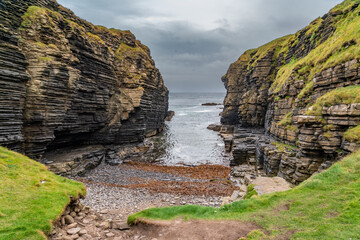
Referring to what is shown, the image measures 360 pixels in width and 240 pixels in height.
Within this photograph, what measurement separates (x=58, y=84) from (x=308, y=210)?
29322mm

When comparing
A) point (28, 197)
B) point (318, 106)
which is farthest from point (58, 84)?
point (318, 106)

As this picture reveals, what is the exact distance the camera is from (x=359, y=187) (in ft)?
34.6

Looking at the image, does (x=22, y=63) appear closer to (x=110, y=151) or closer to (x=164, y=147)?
(x=110, y=151)

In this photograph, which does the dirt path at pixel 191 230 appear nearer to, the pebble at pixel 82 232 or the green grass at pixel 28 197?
the pebble at pixel 82 232

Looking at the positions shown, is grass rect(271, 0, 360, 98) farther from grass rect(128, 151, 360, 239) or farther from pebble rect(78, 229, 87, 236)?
pebble rect(78, 229, 87, 236)

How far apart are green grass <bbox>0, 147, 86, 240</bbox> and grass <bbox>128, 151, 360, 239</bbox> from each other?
14.6 feet

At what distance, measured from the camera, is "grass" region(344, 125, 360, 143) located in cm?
1669

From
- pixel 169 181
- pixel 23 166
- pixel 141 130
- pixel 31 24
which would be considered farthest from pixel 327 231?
pixel 141 130

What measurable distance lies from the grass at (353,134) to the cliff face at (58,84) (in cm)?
3281

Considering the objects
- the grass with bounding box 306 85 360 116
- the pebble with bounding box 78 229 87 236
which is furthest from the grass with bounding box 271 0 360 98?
the pebble with bounding box 78 229 87 236

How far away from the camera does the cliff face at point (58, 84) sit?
22.2m

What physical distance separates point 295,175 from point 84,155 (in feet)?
98.9

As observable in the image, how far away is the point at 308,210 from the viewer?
9969 mm

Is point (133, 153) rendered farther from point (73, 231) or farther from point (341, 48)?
point (341, 48)
